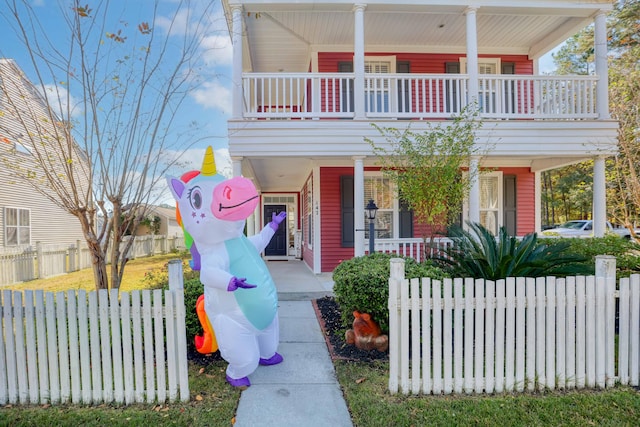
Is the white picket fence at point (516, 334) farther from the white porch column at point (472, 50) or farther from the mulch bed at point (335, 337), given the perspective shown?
the white porch column at point (472, 50)

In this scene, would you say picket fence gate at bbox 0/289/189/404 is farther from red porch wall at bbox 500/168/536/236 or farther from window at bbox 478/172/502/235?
red porch wall at bbox 500/168/536/236

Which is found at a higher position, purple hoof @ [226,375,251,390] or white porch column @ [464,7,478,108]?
white porch column @ [464,7,478,108]

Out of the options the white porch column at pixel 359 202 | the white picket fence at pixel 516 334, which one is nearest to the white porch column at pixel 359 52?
the white porch column at pixel 359 202

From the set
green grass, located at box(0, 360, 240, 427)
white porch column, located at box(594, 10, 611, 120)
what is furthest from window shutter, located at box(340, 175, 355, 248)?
green grass, located at box(0, 360, 240, 427)

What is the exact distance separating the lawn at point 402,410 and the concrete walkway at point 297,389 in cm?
13

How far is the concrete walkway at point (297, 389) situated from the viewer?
2787mm

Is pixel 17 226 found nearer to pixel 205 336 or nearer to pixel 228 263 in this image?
pixel 205 336

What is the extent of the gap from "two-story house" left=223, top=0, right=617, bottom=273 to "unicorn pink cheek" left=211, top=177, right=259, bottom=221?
13.4 feet

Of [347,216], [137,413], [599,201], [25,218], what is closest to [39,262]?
[25,218]

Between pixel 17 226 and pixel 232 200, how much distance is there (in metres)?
14.3

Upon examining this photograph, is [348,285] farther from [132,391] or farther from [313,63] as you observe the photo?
[313,63]

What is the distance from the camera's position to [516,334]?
3129 mm

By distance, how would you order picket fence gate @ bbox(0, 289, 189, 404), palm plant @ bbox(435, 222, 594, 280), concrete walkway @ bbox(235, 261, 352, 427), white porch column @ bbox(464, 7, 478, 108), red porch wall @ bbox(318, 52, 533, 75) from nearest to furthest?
concrete walkway @ bbox(235, 261, 352, 427) → picket fence gate @ bbox(0, 289, 189, 404) → palm plant @ bbox(435, 222, 594, 280) → white porch column @ bbox(464, 7, 478, 108) → red porch wall @ bbox(318, 52, 533, 75)

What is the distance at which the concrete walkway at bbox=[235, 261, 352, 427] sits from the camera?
279 cm
